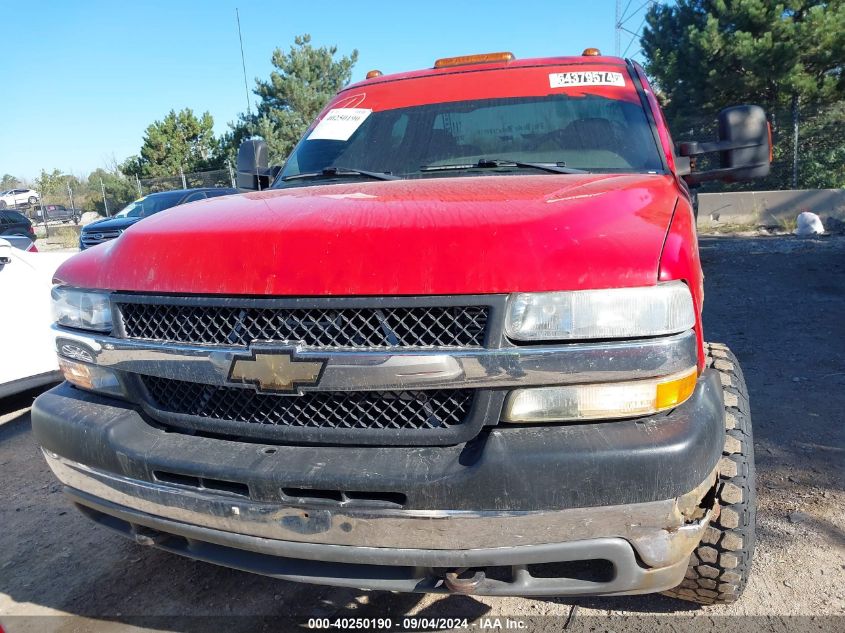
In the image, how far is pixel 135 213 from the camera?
1287cm

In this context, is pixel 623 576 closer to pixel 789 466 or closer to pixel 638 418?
pixel 638 418

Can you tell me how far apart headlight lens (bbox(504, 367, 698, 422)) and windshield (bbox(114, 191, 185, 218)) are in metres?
12.4

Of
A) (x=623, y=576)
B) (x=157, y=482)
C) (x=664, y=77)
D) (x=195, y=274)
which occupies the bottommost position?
(x=623, y=576)

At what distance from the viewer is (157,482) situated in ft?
6.35

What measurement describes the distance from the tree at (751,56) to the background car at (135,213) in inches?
528

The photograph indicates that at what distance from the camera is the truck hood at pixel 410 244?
1.68m

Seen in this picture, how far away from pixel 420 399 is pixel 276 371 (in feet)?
1.33

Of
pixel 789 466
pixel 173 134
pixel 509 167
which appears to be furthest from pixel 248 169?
pixel 173 134

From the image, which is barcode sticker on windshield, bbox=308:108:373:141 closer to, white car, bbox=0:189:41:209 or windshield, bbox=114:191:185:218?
windshield, bbox=114:191:185:218

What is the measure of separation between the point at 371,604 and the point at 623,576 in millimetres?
1098

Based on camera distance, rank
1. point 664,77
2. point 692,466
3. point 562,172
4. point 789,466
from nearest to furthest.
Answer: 1. point 692,466
2. point 562,172
3. point 789,466
4. point 664,77

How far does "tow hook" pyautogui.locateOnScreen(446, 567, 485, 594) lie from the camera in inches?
67.8

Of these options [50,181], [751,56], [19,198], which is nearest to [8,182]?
[50,181]

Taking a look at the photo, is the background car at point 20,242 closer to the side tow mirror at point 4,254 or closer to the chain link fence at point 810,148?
the side tow mirror at point 4,254
